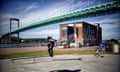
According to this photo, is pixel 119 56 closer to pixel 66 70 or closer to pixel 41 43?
pixel 66 70

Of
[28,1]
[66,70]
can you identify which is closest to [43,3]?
[28,1]

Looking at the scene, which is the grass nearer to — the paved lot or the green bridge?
the paved lot

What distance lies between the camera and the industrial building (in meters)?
5.61

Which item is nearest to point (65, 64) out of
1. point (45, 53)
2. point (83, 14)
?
point (45, 53)

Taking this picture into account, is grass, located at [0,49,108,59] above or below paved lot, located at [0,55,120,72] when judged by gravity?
above

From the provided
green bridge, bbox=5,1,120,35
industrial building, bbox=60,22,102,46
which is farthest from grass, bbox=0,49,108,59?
green bridge, bbox=5,1,120,35

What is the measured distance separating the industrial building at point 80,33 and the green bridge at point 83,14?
18cm

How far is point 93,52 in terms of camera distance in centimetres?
586

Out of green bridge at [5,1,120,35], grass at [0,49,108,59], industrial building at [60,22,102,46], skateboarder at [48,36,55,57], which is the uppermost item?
green bridge at [5,1,120,35]

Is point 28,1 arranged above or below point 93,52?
above

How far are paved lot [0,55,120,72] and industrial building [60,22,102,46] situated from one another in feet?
1.24

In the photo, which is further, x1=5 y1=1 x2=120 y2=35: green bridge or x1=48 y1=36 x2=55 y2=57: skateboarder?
x1=48 y1=36 x2=55 y2=57: skateboarder

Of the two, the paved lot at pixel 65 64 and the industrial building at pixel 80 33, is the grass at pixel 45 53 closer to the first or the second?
the paved lot at pixel 65 64

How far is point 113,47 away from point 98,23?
0.72 m
